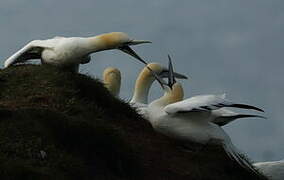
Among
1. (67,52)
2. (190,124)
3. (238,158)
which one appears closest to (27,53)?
(67,52)

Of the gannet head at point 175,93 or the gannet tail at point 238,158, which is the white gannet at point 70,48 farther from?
the gannet tail at point 238,158

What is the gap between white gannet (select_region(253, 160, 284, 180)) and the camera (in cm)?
1962

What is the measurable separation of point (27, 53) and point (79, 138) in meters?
5.21

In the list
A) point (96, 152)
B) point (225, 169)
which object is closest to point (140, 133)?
point (225, 169)

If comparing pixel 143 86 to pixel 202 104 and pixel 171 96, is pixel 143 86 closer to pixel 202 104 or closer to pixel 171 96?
pixel 171 96

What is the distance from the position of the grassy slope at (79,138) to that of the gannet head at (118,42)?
42.3 inches

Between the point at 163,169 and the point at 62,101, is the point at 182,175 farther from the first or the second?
the point at 62,101

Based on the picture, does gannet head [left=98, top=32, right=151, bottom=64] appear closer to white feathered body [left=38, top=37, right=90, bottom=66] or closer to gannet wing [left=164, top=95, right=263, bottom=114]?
white feathered body [left=38, top=37, right=90, bottom=66]

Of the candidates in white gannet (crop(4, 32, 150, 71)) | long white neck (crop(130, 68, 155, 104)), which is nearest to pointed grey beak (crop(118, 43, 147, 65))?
white gannet (crop(4, 32, 150, 71))

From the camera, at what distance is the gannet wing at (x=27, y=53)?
20.5 m

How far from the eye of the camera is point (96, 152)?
15.9 m

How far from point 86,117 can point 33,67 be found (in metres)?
2.78

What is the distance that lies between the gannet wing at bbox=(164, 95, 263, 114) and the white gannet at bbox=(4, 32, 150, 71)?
192cm

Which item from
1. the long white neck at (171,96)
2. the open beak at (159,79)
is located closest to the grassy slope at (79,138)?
the long white neck at (171,96)
